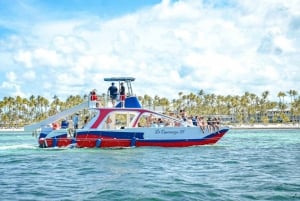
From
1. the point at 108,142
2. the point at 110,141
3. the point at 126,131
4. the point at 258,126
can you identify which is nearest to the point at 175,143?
the point at 126,131

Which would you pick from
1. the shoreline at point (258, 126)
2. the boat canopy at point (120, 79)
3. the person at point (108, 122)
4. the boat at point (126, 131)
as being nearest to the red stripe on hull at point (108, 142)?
the boat at point (126, 131)

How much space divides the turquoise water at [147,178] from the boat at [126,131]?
5809mm

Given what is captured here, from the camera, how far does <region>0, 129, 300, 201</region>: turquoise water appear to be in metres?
14.7

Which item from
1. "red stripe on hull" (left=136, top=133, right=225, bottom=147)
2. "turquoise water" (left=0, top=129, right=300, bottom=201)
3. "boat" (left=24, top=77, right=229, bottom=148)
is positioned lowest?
"turquoise water" (left=0, top=129, right=300, bottom=201)

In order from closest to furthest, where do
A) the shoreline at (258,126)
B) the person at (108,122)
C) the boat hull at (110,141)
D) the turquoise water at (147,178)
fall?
the turquoise water at (147,178)
the boat hull at (110,141)
the person at (108,122)
the shoreline at (258,126)

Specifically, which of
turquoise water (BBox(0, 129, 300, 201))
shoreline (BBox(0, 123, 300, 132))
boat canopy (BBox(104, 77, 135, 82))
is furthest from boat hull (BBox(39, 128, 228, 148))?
shoreline (BBox(0, 123, 300, 132))

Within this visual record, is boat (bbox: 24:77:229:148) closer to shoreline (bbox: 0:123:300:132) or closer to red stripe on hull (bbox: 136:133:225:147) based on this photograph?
red stripe on hull (bbox: 136:133:225:147)

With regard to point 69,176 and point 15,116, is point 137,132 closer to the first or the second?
point 69,176

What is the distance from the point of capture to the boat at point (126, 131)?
3422 cm

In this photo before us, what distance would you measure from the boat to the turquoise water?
5.81 metres

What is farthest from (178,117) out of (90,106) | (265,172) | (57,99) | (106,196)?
(57,99)

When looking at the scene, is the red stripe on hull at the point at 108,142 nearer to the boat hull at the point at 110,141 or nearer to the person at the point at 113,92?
the boat hull at the point at 110,141

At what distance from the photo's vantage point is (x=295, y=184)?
16.3 metres

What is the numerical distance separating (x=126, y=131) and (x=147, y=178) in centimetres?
1603
